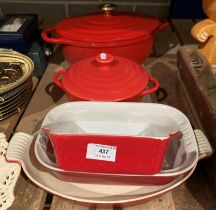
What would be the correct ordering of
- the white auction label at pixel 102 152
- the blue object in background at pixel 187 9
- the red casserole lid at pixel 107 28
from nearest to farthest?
the white auction label at pixel 102 152 < the red casserole lid at pixel 107 28 < the blue object in background at pixel 187 9

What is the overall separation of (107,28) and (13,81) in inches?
10.7

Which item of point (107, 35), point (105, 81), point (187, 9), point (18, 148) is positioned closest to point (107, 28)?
point (107, 35)

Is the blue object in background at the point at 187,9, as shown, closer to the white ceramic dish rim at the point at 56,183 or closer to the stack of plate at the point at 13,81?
the stack of plate at the point at 13,81

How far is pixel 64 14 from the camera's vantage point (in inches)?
48.6

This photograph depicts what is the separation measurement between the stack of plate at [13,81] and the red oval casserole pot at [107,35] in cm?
10

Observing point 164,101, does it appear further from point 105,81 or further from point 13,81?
point 13,81

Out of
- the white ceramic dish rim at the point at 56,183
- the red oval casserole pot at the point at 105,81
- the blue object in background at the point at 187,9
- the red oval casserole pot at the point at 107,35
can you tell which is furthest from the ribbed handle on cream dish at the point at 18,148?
the blue object in background at the point at 187,9

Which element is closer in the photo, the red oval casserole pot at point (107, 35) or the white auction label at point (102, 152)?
the white auction label at point (102, 152)

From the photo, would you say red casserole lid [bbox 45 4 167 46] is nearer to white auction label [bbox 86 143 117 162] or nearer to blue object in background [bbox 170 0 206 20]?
white auction label [bbox 86 143 117 162]

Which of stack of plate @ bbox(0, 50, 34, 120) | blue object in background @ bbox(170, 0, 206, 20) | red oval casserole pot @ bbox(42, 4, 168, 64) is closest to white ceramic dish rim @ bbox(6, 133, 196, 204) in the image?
stack of plate @ bbox(0, 50, 34, 120)

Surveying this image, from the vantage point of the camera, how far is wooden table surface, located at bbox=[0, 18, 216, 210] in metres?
0.50

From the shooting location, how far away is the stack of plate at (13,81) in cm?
63

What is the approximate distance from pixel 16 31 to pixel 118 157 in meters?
0.55

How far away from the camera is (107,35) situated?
2.18ft
